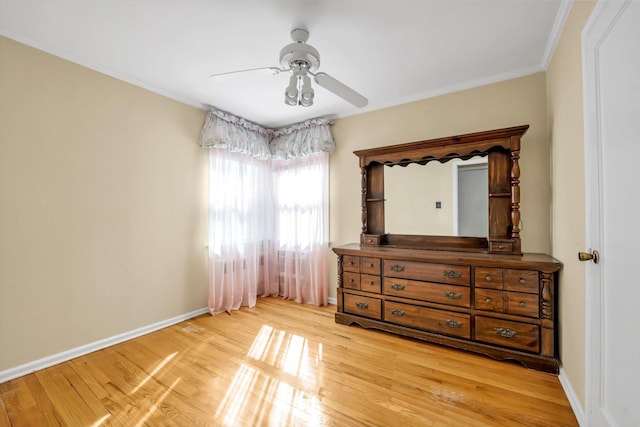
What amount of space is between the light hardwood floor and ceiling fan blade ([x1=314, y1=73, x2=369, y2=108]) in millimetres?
2096

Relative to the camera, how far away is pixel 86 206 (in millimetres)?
2299

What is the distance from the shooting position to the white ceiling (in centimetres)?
170

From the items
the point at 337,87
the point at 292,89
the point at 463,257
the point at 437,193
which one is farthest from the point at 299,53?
the point at 463,257

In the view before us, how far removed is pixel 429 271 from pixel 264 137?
2.84 meters

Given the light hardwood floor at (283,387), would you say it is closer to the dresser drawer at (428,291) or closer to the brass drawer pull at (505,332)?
the brass drawer pull at (505,332)

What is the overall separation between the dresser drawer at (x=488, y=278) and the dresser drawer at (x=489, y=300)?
41 mm

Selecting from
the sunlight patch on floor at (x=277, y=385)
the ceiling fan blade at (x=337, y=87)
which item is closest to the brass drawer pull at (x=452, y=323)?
the sunlight patch on floor at (x=277, y=385)

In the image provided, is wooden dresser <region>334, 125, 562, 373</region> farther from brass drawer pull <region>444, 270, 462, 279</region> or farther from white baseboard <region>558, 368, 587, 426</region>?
white baseboard <region>558, 368, 587, 426</region>

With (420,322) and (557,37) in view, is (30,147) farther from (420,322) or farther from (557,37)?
(557,37)

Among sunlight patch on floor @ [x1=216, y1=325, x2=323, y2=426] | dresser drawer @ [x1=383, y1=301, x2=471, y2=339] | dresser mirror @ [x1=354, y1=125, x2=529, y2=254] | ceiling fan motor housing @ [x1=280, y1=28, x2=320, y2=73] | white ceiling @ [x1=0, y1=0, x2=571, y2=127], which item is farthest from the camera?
dresser mirror @ [x1=354, y1=125, x2=529, y2=254]

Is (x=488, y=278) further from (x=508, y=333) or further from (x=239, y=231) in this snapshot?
(x=239, y=231)

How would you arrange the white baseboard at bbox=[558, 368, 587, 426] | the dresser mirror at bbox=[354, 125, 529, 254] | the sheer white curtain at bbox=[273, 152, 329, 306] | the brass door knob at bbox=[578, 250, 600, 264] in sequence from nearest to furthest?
1. the brass door knob at bbox=[578, 250, 600, 264]
2. the white baseboard at bbox=[558, 368, 587, 426]
3. the dresser mirror at bbox=[354, 125, 529, 254]
4. the sheer white curtain at bbox=[273, 152, 329, 306]

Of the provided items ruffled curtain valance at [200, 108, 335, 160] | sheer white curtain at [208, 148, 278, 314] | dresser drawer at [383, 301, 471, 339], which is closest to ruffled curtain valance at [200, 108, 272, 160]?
ruffled curtain valance at [200, 108, 335, 160]

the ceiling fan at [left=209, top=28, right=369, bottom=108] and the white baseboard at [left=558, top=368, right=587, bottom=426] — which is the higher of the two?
the ceiling fan at [left=209, top=28, right=369, bottom=108]
